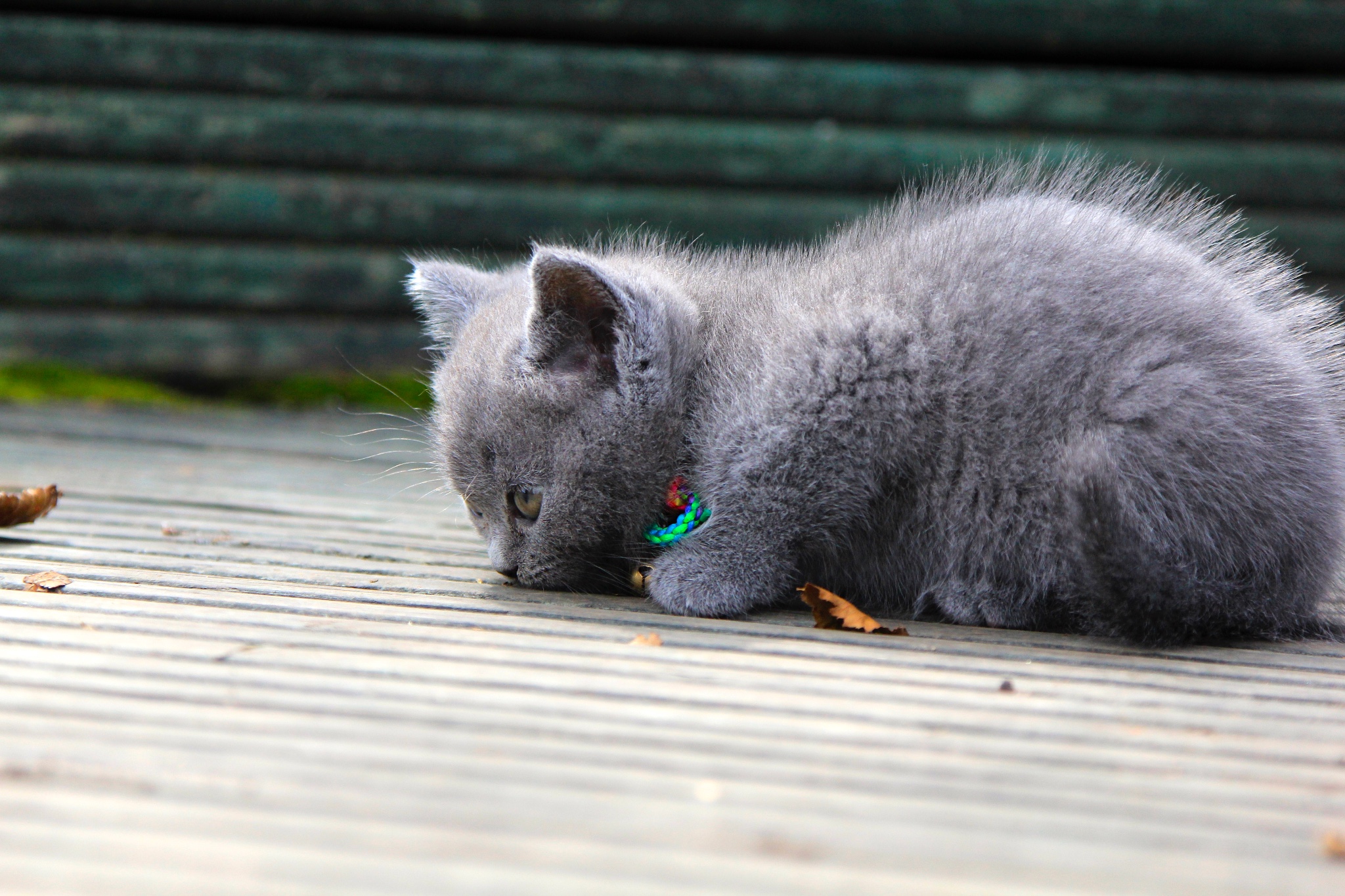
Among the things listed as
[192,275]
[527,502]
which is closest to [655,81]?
[192,275]

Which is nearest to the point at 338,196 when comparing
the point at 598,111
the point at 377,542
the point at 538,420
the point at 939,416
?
the point at 598,111

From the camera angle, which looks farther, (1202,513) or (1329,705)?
(1202,513)

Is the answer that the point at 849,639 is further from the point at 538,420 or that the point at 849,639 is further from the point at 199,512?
the point at 199,512

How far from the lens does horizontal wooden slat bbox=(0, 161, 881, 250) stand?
5.26 metres

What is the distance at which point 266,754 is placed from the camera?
57.0 inches

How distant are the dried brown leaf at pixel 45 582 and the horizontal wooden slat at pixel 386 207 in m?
3.30

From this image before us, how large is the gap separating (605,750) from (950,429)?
3.90 feet

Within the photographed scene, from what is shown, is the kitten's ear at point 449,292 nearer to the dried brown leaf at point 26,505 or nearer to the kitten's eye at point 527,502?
the kitten's eye at point 527,502

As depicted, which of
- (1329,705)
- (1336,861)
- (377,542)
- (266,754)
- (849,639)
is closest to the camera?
(1336,861)

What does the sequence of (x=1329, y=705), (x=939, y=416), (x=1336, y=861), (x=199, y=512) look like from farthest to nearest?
1. (x=199, y=512)
2. (x=939, y=416)
3. (x=1329, y=705)
4. (x=1336, y=861)

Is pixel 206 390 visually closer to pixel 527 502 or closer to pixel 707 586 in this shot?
pixel 527 502

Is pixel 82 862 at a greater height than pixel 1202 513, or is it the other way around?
pixel 1202 513

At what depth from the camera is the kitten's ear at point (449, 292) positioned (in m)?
2.98

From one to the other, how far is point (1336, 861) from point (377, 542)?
7.58ft
